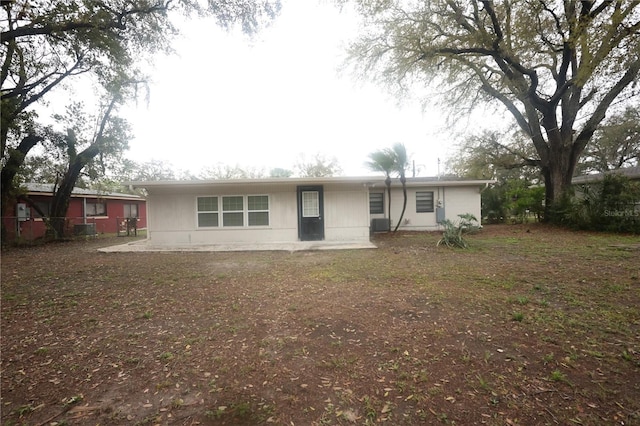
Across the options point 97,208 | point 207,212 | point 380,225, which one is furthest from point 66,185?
point 380,225

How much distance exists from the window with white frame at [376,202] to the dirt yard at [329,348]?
861 centimetres

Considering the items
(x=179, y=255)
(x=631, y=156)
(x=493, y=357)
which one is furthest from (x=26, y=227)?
(x=631, y=156)

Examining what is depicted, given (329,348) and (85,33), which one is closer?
(329,348)

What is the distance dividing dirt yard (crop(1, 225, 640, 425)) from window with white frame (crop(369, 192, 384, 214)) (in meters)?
8.61

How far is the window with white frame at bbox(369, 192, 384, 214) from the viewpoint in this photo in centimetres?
1418

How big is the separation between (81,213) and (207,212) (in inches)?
513

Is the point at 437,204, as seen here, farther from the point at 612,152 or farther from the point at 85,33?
the point at 612,152

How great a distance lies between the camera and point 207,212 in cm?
1056

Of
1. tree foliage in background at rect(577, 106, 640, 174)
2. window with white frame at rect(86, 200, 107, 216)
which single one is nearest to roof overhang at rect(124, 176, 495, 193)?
window with white frame at rect(86, 200, 107, 216)

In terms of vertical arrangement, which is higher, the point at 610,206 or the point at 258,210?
the point at 258,210

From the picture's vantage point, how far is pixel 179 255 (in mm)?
8586

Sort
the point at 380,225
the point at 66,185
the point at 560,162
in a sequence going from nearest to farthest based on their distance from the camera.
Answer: the point at 560,162, the point at 380,225, the point at 66,185

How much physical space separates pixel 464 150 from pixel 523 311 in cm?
1531

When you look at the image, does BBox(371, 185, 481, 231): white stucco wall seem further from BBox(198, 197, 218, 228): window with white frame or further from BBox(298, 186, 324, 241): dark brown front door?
BBox(198, 197, 218, 228): window with white frame
